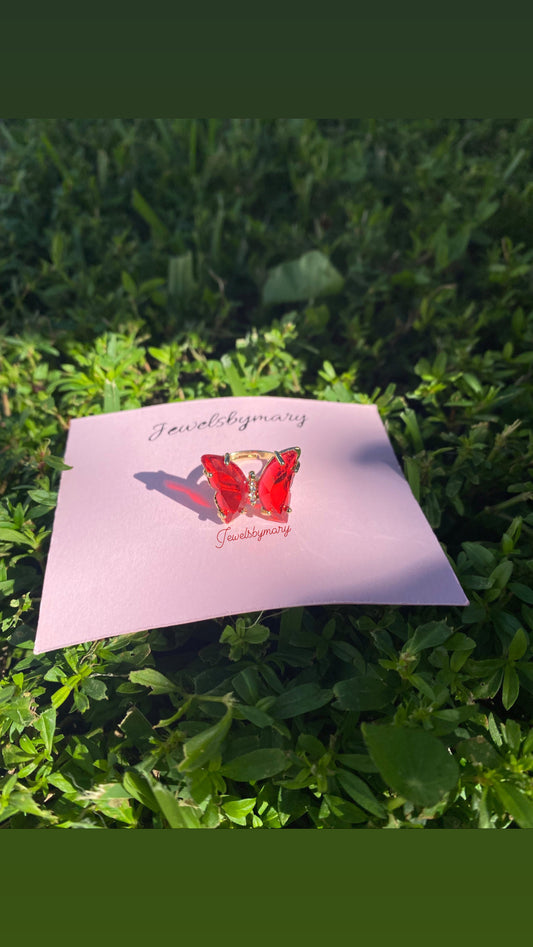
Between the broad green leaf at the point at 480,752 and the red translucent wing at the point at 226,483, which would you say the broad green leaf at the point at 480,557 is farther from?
the red translucent wing at the point at 226,483

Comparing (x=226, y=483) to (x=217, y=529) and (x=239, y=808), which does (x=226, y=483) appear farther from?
(x=239, y=808)

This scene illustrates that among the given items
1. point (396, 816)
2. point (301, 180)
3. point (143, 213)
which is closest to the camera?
point (396, 816)

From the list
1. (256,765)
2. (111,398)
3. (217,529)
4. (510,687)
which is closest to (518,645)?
(510,687)

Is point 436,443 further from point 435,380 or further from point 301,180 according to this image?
point 301,180

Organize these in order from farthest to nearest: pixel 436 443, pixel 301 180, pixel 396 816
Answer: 1. pixel 301 180
2. pixel 436 443
3. pixel 396 816

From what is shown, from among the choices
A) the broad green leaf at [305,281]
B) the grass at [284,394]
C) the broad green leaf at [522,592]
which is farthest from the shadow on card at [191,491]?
the broad green leaf at [305,281]

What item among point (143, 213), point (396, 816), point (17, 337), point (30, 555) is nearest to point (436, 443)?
point (396, 816)
